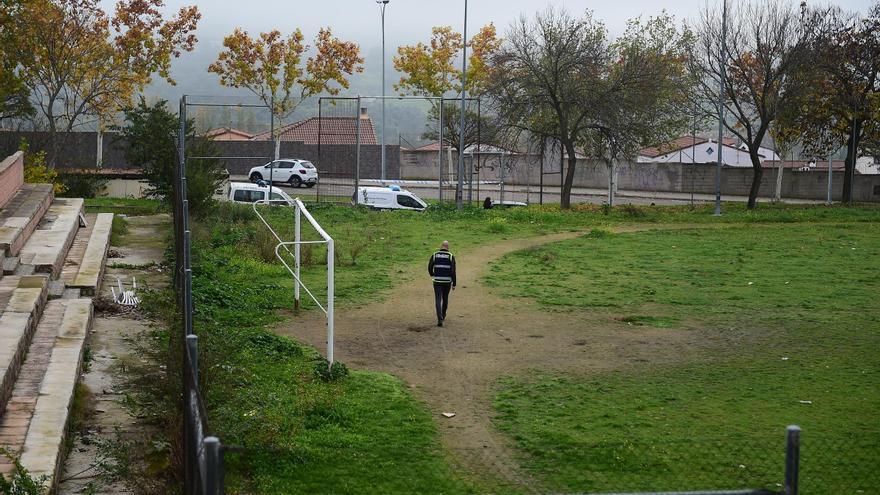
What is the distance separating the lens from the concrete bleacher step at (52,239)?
1766 cm

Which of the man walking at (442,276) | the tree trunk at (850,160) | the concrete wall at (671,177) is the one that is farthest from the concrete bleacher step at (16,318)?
Answer: the concrete wall at (671,177)

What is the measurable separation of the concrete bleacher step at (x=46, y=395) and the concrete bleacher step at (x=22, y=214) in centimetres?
338

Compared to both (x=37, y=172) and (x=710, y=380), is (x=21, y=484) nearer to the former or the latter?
(x=710, y=380)

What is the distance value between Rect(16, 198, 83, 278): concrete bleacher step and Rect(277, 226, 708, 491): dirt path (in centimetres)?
479

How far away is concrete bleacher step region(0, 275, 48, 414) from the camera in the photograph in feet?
36.2

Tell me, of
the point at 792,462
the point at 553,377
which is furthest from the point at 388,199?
the point at 792,462

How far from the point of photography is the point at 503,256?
25.5 metres

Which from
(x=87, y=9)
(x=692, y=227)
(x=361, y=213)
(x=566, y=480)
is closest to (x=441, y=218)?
(x=361, y=213)

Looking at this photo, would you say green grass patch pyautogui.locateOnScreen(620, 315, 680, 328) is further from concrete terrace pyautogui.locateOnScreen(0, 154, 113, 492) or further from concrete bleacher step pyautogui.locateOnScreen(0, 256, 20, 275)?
concrete bleacher step pyautogui.locateOnScreen(0, 256, 20, 275)

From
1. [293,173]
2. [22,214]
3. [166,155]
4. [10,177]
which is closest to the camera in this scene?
[22,214]

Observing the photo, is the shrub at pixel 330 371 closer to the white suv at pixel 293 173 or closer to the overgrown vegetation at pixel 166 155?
the overgrown vegetation at pixel 166 155

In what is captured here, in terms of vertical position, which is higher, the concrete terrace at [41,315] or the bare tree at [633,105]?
the bare tree at [633,105]

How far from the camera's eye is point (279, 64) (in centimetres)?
5672

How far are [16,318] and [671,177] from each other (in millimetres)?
53486
